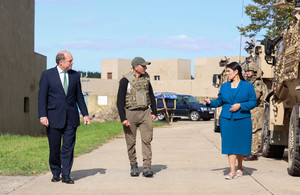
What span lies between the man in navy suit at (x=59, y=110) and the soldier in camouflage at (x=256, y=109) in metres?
4.23

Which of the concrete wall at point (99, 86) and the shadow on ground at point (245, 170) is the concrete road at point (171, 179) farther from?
the concrete wall at point (99, 86)

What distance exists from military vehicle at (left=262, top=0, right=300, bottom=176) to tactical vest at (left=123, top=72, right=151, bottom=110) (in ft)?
7.81

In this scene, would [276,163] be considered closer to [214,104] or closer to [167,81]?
[214,104]

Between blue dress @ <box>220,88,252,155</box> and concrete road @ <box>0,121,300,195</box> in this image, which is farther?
blue dress @ <box>220,88,252,155</box>

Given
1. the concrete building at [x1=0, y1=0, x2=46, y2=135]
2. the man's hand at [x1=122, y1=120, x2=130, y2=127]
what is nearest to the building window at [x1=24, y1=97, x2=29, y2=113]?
the concrete building at [x1=0, y1=0, x2=46, y2=135]

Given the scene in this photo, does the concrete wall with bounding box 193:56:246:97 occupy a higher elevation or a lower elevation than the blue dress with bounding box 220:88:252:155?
higher

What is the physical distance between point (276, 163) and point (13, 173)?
16.5ft

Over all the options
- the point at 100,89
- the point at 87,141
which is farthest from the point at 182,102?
the point at 100,89

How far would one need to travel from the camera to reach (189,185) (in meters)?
7.97

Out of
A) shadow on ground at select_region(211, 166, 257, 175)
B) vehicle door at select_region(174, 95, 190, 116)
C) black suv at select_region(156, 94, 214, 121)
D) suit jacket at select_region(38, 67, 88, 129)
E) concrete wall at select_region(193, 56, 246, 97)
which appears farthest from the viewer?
concrete wall at select_region(193, 56, 246, 97)

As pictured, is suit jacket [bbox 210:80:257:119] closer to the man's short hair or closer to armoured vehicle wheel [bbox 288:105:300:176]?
armoured vehicle wheel [bbox 288:105:300:176]

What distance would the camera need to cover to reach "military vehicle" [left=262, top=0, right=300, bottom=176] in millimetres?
8951

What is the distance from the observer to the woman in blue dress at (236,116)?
8.70 metres

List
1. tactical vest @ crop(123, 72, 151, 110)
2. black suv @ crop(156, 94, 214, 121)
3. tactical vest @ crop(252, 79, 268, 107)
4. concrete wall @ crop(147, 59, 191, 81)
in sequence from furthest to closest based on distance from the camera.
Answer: concrete wall @ crop(147, 59, 191, 81), black suv @ crop(156, 94, 214, 121), tactical vest @ crop(252, 79, 268, 107), tactical vest @ crop(123, 72, 151, 110)
